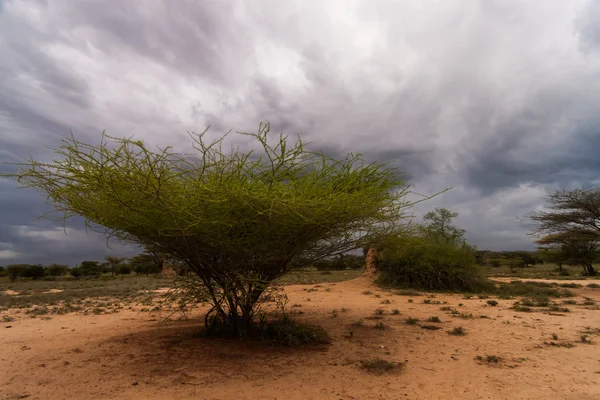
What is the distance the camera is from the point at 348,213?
680 centimetres

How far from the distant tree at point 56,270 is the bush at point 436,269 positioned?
155 feet

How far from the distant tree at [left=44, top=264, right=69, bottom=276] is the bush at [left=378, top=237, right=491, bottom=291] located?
155ft

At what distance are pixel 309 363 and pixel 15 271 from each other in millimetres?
51401

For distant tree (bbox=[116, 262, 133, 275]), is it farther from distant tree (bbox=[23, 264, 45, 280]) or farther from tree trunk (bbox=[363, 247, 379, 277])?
tree trunk (bbox=[363, 247, 379, 277])

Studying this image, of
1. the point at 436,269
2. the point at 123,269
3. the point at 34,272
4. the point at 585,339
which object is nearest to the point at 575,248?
the point at 436,269

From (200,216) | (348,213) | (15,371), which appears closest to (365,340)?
(348,213)

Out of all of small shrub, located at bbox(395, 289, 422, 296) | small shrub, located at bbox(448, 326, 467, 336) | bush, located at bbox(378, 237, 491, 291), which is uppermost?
bush, located at bbox(378, 237, 491, 291)

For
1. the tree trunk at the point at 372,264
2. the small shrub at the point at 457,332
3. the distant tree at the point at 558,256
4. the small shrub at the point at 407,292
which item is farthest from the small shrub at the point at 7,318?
the distant tree at the point at 558,256

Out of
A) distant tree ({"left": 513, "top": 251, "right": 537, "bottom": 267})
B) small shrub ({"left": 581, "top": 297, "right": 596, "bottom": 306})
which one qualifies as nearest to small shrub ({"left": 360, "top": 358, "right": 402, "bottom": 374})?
small shrub ({"left": 581, "top": 297, "right": 596, "bottom": 306})

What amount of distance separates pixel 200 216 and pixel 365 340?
503 cm

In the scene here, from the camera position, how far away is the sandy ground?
5.59 metres

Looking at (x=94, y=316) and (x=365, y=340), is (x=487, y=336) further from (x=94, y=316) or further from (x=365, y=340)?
(x=94, y=316)

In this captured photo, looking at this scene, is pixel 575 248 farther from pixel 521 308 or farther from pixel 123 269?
pixel 123 269

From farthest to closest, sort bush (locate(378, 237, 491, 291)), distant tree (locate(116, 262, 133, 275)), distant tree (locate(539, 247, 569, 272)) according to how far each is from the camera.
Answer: distant tree (locate(116, 262, 133, 275)) → distant tree (locate(539, 247, 569, 272)) → bush (locate(378, 237, 491, 291))
